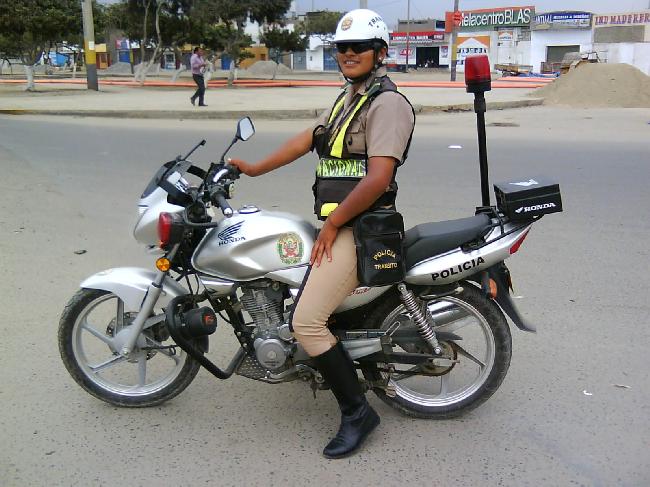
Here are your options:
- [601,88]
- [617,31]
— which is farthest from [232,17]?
[617,31]

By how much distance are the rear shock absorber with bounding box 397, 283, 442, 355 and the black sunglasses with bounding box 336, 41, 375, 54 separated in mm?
990

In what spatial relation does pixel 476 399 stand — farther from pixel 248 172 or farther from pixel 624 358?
pixel 248 172

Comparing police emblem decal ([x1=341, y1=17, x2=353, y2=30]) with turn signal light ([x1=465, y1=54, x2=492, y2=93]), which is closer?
police emblem decal ([x1=341, y1=17, x2=353, y2=30])

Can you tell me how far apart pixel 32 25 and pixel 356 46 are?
78.9 feet

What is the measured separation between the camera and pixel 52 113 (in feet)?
57.2

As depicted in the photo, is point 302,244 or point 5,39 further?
point 5,39

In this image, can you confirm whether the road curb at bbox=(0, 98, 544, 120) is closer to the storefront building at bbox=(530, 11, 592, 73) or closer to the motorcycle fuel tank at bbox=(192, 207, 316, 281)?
the motorcycle fuel tank at bbox=(192, 207, 316, 281)

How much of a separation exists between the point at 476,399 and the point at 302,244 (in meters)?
1.15

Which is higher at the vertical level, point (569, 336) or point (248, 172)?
point (248, 172)

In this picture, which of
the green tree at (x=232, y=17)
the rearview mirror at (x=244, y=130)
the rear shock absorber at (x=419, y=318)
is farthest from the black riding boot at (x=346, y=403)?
the green tree at (x=232, y=17)

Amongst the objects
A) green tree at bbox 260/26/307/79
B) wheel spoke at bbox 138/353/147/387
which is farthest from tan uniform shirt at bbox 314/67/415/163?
green tree at bbox 260/26/307/79

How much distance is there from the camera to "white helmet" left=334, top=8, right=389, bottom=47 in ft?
8.24

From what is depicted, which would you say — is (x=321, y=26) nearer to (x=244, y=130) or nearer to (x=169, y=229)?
(x=244, y=130)

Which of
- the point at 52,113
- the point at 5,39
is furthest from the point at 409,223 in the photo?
the point at 5,39
